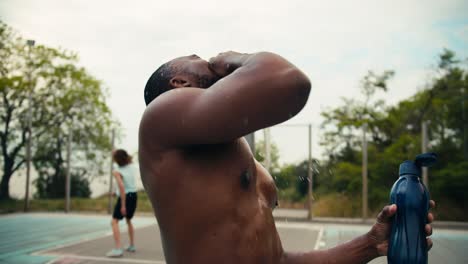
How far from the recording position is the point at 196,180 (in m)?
1.01

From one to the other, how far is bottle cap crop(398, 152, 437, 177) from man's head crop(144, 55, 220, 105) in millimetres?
621

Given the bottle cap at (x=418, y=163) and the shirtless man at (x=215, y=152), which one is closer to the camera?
the shirtless man at (x=215, y=152)

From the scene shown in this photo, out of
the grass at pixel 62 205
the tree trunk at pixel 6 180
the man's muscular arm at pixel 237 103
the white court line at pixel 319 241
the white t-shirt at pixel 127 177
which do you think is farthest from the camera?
the tree trunk at pixel 6 180

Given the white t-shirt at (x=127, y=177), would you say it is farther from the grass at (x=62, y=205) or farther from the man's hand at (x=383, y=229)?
the grass at (x=62, y=205)

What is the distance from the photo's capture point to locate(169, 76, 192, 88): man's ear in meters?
1.14

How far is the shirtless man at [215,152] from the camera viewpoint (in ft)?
2.87

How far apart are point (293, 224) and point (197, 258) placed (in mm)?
10348

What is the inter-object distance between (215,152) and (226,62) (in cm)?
23

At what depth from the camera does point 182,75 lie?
1.16 m

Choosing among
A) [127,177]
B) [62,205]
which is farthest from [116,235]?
[62,205]

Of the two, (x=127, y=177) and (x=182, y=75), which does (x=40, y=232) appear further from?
(x=182, y=75)

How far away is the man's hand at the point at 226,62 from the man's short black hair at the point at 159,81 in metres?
0.14

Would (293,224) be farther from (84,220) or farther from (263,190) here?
(263,190)

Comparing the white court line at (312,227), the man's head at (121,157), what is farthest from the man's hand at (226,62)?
the white court line at (312,227)
